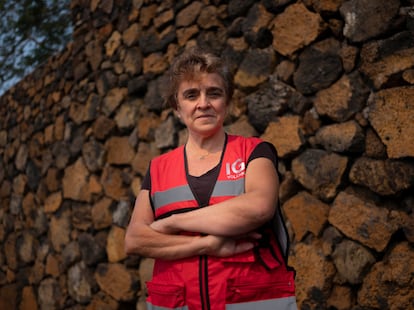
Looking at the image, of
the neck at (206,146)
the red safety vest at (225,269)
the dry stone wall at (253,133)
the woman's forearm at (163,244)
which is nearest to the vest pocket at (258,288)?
the red safety vest at (225,269)

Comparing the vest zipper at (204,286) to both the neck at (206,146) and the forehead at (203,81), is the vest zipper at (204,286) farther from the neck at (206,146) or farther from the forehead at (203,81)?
the forehead at (203,81)

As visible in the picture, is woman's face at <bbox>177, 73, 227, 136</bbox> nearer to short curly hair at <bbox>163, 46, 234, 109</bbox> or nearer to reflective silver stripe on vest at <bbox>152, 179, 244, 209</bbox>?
short curly hair at <bbox>163, 46, 234, 109</bbox>

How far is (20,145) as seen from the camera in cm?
544

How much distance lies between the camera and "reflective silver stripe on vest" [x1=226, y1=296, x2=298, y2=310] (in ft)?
4.26

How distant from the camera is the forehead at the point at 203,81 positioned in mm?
1477

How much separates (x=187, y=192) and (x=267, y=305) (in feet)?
1.28

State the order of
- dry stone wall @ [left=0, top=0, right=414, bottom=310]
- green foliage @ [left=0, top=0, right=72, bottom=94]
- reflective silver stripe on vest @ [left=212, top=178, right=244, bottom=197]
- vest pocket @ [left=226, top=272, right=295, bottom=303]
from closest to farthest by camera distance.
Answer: vest pocket @ [left=226, top=272, right=295, bottom=303] < reflective silver stripe on vest @ [left=212, top=178, right=244, bottom=197] < dry stone wall @ [left=0, top=0, right=414, bottom=310] < green foliage @ [left=0, top=0, right=72, bottom=94]

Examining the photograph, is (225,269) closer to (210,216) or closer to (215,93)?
(210,216)

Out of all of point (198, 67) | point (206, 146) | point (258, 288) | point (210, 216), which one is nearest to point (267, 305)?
point (258, 288)

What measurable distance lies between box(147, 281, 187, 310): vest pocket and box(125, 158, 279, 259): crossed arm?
3.3 inches

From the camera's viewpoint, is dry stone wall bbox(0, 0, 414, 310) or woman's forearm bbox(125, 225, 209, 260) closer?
woman's forearm bbox(125, 225, 209, 260)

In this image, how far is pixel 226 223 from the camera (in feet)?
4.45

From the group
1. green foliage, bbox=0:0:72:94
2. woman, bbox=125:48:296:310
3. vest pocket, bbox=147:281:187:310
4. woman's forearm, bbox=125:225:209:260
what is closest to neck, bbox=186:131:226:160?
woman, bbox=125:48:296:310

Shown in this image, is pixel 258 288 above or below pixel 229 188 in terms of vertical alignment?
below
